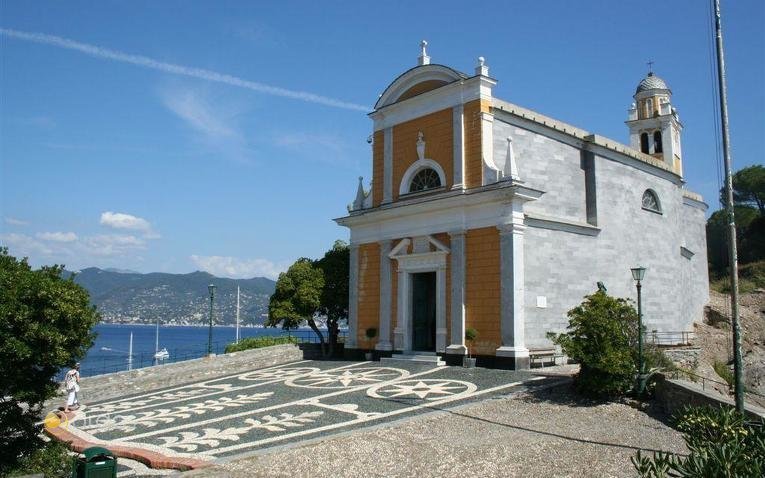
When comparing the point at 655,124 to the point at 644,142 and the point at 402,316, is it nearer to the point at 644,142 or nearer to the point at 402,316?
the point at 644,142

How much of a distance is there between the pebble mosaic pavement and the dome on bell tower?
23056 mm

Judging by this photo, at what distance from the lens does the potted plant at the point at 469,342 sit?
69.1 ft

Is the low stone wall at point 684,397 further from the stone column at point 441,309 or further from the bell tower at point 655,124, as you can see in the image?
the bell tower at point 655,124

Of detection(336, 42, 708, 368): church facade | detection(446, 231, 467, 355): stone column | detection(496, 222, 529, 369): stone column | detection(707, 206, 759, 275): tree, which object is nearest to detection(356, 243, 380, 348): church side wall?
detection(336, 42, 708, 368): church facade

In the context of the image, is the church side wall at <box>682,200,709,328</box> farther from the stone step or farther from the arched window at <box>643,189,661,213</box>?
the stone step

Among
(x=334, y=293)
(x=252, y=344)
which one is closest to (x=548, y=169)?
(x=334, y=293)

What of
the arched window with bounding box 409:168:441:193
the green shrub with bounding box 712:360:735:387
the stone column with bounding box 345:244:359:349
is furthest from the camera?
the stone column with bounding box 345:244:359:349

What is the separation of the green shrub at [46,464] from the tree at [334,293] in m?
17.4

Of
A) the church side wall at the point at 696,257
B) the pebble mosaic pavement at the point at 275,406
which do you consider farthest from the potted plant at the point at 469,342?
the church side wall at the point at 696,257

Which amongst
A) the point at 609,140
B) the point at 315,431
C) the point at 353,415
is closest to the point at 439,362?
the point at 353,415

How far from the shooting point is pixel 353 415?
13992 millimetres

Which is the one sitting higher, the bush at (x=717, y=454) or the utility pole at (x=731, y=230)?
the utility pole at (x=731, y=230)

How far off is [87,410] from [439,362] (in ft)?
37.3

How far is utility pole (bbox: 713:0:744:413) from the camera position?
11.4 metres
